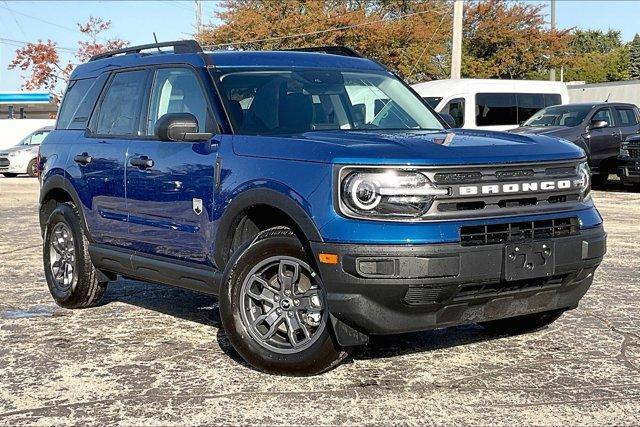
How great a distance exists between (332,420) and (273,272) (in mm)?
1074

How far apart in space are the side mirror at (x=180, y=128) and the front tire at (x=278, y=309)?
0.84 meters

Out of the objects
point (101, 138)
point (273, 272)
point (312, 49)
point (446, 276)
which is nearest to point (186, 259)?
point (273, 272)

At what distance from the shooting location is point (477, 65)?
4169 cm

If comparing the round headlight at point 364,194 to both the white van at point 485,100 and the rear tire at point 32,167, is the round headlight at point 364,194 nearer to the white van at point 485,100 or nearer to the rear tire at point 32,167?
the white van at point 485,100

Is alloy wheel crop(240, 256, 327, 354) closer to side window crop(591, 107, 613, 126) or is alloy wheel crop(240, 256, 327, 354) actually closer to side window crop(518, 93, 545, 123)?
side window crop(591, 107, 613, 126)

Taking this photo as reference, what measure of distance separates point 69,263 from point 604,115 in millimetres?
15019

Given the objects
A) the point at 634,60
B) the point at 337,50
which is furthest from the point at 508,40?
the point at 634,60

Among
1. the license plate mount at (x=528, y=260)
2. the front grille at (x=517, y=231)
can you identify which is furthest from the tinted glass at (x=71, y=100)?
the license plate mount at (x=528, y=260)

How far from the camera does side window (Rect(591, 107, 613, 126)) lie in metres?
19.3

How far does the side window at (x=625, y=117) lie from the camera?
1978cm

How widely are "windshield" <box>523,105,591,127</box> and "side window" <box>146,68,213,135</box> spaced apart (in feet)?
46.6

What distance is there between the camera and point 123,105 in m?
6.59

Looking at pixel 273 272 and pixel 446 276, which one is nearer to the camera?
pixel 446 276

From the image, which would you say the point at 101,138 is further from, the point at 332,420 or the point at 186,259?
the point at 332,420
